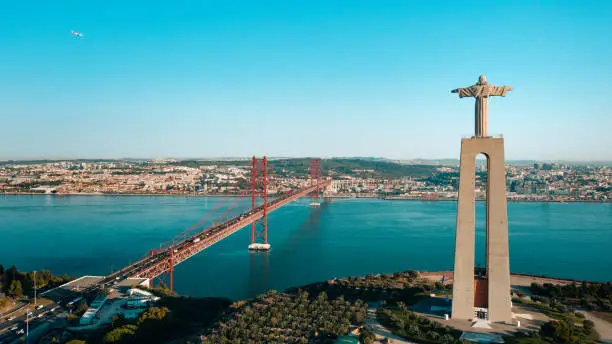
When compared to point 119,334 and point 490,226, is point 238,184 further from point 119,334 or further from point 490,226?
point 490,226

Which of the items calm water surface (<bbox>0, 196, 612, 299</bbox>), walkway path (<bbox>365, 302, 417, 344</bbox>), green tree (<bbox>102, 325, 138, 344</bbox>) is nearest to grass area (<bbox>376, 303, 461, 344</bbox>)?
walkway path (<bbox>365, 302, 417, 344</bbox>)

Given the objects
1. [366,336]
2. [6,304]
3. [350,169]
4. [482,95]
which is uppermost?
[482,95]

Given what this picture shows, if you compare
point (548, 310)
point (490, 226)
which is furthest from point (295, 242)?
point (490, 226)

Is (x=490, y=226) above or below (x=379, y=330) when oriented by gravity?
above

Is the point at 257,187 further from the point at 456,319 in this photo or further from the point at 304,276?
the point at 456,319

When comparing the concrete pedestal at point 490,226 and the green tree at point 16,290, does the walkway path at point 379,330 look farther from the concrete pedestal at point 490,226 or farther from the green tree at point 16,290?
the green tree at point 16,290

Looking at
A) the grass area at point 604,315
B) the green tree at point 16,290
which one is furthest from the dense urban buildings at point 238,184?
the green tree at point 16,290
